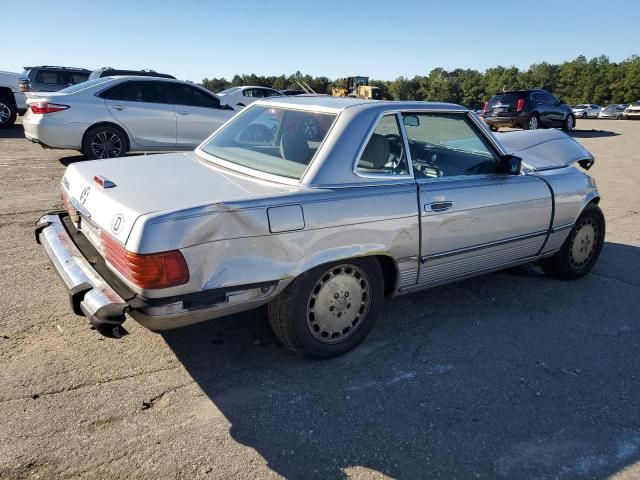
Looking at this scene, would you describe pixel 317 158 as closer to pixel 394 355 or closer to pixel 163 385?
pixel 394 355

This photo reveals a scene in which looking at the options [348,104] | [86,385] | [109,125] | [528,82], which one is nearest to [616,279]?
[348,104]

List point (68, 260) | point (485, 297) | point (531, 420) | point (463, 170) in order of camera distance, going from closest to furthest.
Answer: point (531, 420), point (68, 260), point (463, 170), point (485, 297)

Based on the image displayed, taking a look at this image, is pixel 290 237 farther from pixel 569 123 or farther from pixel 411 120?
pixel 569 123

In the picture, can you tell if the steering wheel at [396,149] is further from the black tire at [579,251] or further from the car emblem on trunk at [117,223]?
the black tire at [579,251]

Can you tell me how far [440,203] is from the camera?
3.44 metres

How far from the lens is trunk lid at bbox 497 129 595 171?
465 centimetres

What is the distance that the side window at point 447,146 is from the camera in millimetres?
3650

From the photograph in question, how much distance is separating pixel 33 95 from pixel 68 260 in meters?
7.10

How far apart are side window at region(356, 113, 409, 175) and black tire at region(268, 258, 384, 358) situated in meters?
0.59

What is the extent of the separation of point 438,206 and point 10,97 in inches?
618

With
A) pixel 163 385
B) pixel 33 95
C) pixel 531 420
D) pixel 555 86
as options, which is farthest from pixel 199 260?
pixel 555 86

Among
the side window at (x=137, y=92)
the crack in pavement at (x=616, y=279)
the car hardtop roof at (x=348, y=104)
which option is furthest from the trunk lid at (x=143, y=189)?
the side window at (x=137, y=92)

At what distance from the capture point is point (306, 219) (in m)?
2.84

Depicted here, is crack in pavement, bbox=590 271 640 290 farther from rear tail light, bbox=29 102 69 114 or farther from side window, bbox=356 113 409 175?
rear tail light, bbox=29 102 69 114
